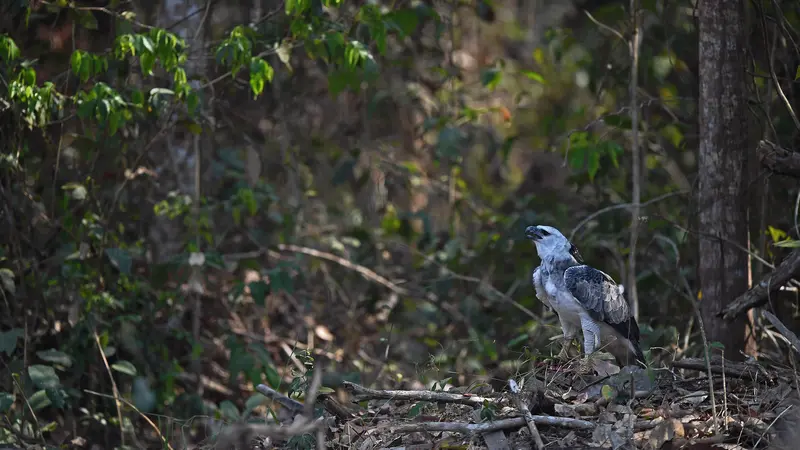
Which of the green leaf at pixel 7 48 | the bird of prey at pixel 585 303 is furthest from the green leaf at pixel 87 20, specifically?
the bird of prey at pixel 585 303

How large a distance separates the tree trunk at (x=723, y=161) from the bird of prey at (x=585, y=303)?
0.66m

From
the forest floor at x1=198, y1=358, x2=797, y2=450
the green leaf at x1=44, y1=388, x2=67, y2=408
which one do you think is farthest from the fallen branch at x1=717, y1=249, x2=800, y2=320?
the green leaf at x1=44, y1=388, x2=67, y2=408

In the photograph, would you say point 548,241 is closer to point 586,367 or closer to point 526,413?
point 586,367

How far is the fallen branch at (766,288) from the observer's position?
5.39m

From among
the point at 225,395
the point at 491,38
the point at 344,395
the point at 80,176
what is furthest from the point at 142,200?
the point at 491,38

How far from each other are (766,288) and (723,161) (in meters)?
0.93

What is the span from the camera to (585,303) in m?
5.59

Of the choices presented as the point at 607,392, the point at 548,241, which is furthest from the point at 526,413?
the point at 548,241

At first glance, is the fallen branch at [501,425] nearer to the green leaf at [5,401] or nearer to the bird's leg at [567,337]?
the bird's leg at [567,337]

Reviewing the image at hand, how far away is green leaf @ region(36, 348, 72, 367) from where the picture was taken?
20.5 feet

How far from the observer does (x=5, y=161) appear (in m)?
6.13

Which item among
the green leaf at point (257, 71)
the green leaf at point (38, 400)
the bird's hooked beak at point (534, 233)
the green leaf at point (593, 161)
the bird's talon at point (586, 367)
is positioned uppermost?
the green leaf at point (257, 71)

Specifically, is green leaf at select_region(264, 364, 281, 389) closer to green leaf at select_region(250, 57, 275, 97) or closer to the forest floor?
the forest floor

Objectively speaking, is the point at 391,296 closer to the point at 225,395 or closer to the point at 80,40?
the point at 225,395
